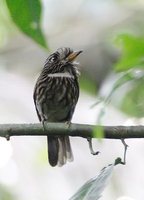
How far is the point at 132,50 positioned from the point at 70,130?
2.61 feet

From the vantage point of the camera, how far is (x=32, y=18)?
1.18 m

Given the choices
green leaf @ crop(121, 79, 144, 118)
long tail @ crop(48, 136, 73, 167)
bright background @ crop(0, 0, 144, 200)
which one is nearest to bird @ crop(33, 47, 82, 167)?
long tail @ crop(48, 136, 73, 167)

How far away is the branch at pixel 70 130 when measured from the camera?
191 cm

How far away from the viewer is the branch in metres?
1.91

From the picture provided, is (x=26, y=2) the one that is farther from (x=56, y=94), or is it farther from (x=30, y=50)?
(x=30, y=50)

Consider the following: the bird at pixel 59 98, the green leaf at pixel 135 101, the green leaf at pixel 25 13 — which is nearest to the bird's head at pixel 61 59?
the bird at pixel 59 98

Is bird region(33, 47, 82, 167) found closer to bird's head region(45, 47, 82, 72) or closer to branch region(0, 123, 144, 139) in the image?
bird's head region(45, 47, 82, 72)

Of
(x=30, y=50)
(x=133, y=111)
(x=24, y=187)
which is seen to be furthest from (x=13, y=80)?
(x=133, y=111)

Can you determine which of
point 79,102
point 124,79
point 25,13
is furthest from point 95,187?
point 79,102

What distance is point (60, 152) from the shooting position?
3.54 meters

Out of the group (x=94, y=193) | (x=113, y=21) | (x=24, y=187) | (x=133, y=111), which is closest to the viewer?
(x=94, y=193)

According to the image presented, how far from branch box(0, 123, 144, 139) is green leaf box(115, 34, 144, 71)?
53cm

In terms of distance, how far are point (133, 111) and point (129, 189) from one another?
2.80 metres

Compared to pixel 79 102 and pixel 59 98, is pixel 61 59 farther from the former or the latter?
pixel 79 102
